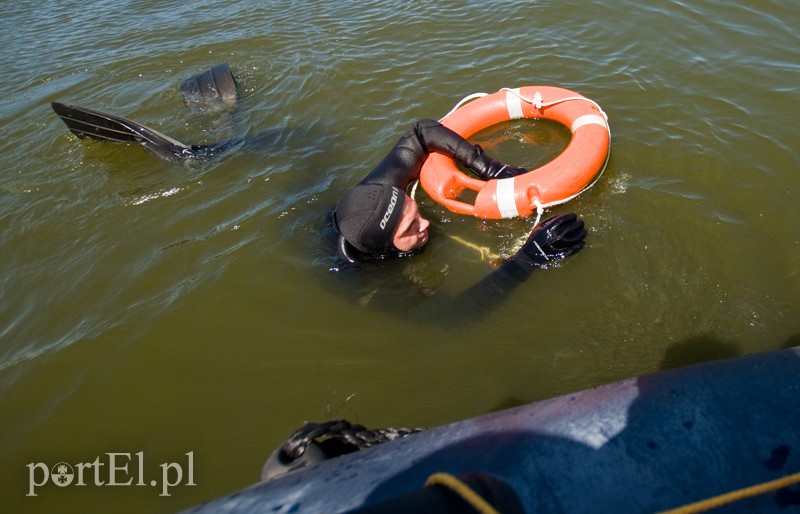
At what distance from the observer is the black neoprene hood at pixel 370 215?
415 cm

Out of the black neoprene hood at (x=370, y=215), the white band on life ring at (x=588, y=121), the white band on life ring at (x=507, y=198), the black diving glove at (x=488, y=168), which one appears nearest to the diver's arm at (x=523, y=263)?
the white band on life ring at (x=507, y=198)

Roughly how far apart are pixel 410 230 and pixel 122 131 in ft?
12.5

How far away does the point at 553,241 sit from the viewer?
4.21 meters

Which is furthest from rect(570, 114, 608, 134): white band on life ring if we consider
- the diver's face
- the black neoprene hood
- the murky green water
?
the black neoprene hood

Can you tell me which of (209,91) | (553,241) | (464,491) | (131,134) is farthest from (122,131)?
(464,491)

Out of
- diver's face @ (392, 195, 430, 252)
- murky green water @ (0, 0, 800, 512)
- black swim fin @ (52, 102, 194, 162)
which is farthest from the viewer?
black swim fin @ (52, 102, 194, 162)

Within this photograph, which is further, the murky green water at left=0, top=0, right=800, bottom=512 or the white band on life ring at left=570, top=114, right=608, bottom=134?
the white band on life ring at left=570, top=114, right=608, bottom=134

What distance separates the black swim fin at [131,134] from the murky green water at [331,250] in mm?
209

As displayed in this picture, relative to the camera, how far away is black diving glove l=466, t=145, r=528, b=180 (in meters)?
5.10

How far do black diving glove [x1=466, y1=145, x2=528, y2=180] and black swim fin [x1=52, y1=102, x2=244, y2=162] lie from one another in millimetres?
2940

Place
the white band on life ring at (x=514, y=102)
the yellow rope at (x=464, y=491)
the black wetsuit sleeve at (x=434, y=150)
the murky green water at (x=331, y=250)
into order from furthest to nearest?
the white band on life ring at (x=514, y=102)
the black wetsuit sleeve at (x=434, y=150)
the murky green water at (x=331, y=250)
the yellow rope at (x=464, y=491)

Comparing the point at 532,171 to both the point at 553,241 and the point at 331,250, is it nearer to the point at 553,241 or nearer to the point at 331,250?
the point at 553,241

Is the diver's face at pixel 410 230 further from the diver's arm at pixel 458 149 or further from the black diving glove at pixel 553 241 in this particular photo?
the diver's arm at pixel 458 149

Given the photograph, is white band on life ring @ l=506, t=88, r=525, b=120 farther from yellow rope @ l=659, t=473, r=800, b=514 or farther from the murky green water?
yellow rope @ l=659, t=473, r=800, b=514
